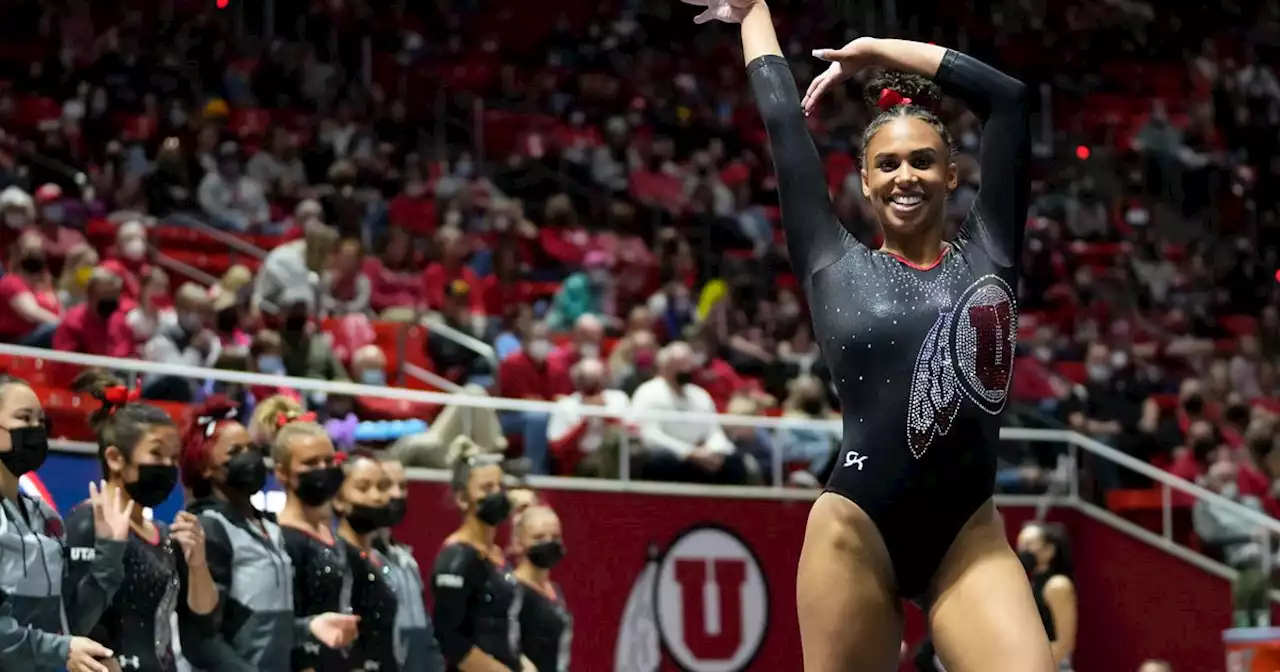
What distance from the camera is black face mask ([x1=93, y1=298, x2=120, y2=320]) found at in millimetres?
10469

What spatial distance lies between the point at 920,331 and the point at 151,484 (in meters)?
3.52

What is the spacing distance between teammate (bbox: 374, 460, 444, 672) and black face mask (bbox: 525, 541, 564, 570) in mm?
727

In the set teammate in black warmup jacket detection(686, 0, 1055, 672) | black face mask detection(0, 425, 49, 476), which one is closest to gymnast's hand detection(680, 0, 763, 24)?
teammate in black warmup jacket detection(686, 0, 1055, 672)

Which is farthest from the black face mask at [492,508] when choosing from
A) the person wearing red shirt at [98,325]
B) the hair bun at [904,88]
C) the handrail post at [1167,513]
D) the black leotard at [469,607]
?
the handrail post at [1167,513]

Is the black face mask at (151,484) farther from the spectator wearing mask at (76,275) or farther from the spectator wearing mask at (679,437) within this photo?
the spectator wearing mask at (679,437)

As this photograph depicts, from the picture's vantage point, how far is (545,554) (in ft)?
32.7

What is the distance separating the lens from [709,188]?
18.9 meters

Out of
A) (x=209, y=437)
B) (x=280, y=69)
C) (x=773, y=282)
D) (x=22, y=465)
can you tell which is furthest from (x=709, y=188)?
(x=22, y=465)

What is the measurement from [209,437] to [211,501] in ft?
0.86

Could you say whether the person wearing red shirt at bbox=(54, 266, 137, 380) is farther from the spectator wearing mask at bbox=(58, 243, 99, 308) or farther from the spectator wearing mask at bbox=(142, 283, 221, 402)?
the spectator wearing mask at bbox=(58, 243, 99, 308)

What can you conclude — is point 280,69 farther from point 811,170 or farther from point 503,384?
point 811,170

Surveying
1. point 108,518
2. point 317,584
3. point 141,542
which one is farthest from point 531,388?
point 108,518

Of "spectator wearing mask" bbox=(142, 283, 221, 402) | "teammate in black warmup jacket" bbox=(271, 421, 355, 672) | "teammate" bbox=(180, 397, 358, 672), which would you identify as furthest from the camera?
"spectator wearing mask" bbox=(142, 283, 221, 402)

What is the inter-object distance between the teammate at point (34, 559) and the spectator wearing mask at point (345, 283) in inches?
234
